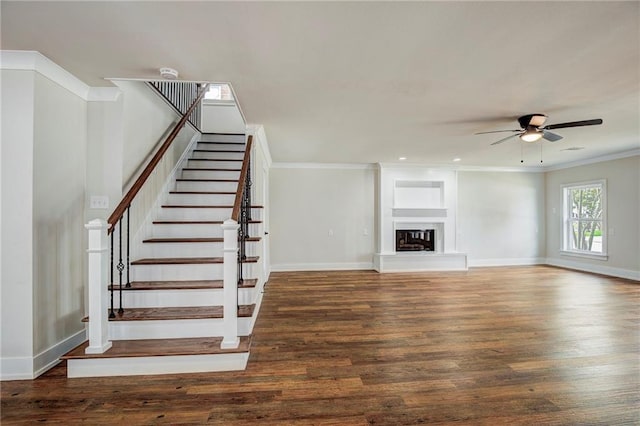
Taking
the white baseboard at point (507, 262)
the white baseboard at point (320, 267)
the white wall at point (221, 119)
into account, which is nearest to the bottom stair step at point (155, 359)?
the white baseboard at point (320, 267)

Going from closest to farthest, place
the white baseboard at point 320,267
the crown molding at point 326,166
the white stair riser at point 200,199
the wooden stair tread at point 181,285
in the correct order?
1. the wooden stair tread at point 181,285
2. the white stair riser at point 200,199
3. the white baseboard at point 320,267
4. the crown molding at point 326,166

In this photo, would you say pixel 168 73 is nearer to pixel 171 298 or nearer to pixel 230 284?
pixel 230 284

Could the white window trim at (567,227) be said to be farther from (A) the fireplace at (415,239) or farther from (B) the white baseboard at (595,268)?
(A) the fireplace at (415,239)

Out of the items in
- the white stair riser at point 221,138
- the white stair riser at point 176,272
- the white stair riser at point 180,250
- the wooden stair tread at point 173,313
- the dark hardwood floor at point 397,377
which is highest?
the white stair riser at point 221,138

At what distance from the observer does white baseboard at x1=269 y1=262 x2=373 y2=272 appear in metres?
6.32

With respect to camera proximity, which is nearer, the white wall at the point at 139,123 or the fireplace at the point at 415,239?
the white wall at the point at 139,123

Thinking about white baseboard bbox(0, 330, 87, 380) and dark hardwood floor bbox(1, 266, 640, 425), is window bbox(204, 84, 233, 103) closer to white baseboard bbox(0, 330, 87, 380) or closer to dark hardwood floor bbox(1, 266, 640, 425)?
dark hardwood floor bbox(1, 266, 640, 425)

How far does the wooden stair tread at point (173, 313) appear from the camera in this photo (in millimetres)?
2400

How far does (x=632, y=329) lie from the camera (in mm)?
3088

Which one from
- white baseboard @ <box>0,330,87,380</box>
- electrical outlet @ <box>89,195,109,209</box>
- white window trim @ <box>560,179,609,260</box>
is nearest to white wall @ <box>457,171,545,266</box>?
white window trim @ <box>560,179,609,260</box>

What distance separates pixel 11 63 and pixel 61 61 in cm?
31

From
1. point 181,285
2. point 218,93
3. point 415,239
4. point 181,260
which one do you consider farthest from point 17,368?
point 415,239

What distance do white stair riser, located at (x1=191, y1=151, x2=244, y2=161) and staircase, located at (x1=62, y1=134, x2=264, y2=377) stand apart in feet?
3.33

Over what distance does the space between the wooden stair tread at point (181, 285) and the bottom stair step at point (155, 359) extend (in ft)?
1.51
